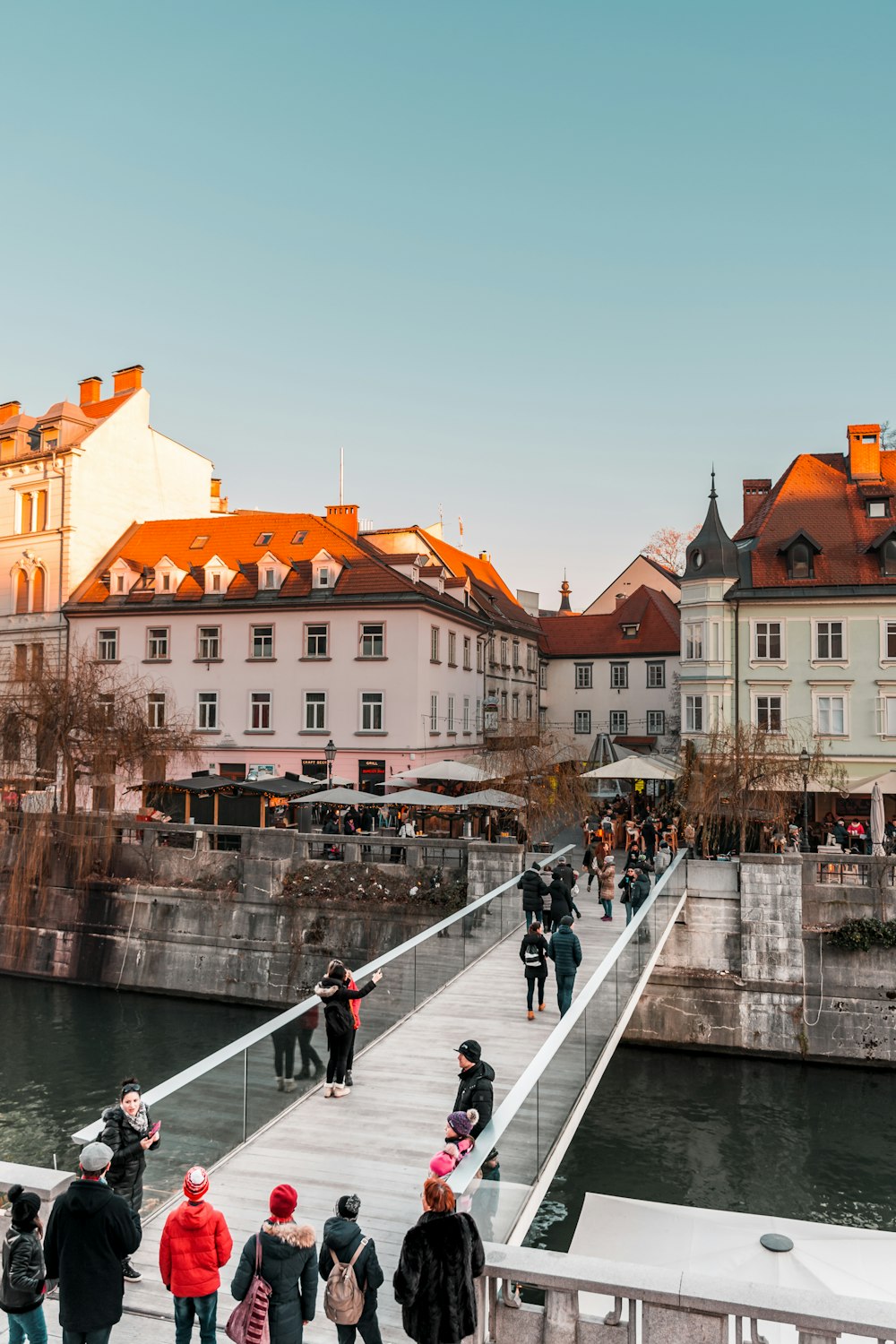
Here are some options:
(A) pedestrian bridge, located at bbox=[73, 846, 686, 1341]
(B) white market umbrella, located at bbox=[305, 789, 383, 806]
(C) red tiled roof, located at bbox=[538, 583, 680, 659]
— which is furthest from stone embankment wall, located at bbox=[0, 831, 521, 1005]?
(C) red tiled roof, located at bbox=[538, 583, 680, 659]

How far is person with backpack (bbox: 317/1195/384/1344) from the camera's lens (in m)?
6.78

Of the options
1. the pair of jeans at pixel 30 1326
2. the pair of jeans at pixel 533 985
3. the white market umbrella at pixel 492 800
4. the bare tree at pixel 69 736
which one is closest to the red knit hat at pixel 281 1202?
the pair of jeans at pixel 30 1326

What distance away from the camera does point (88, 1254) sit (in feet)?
21.8

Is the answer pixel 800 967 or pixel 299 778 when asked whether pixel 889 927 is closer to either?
pixel 800 967

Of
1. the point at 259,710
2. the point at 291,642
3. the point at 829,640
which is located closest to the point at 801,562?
the point at 829,640

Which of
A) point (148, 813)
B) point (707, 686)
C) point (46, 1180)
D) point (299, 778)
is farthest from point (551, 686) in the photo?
point (46, 1180)

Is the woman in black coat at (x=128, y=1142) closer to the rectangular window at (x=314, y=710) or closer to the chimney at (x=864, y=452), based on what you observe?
the rectangular window at (x=314, y=710)

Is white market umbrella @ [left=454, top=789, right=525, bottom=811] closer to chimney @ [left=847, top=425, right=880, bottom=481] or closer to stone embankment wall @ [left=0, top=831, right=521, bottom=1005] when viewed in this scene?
stone embankment wall @ [left=0, top=831, right=521, bottom=1005]

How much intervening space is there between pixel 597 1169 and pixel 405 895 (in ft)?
32.9

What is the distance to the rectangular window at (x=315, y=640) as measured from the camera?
4009 centimetres

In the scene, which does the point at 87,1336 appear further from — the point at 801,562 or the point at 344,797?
the point at 801,562

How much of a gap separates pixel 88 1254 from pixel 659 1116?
16298 mm

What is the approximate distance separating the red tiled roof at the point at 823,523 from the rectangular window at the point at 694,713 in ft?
16.3

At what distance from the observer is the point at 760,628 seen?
128 ft
